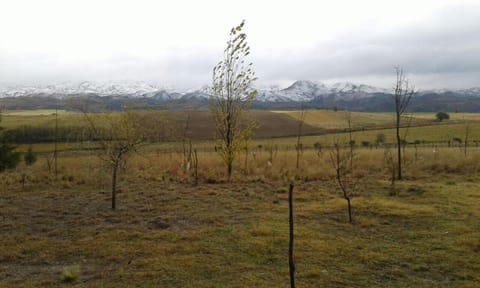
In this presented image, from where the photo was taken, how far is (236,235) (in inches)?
364

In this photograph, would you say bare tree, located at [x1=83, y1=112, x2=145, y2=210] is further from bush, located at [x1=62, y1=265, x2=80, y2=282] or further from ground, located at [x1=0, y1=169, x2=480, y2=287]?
bush, located at [x1=62, y1=265, x2=80, y2=282]

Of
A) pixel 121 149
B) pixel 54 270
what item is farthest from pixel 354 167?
pixel 54 270

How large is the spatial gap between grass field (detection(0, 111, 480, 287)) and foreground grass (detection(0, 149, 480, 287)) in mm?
34

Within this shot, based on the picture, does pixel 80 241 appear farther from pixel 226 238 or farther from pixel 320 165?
pixel 320 165

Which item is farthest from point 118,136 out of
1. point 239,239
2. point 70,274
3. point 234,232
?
point 70,274

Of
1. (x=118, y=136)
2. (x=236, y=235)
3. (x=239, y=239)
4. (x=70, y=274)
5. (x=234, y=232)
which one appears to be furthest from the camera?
(x=118, y=136)

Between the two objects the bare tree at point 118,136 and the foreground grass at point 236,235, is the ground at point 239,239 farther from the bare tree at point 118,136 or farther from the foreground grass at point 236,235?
the bare tree at point 118,136

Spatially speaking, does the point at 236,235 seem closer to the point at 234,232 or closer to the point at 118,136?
the point at 234,232

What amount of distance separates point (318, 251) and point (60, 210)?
8352 millimetres

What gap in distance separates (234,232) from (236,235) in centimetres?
25

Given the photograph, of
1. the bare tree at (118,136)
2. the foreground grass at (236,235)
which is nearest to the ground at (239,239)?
the foreground grass at (236,235)

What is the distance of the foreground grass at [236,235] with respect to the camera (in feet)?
22.4

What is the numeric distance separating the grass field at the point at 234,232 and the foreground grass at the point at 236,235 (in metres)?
0.03

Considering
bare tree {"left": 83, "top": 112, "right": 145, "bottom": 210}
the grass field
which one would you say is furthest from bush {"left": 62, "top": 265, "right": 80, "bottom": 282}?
bare tree {"left": 83, "top": 112, "right": 145, "bottom": 210}
